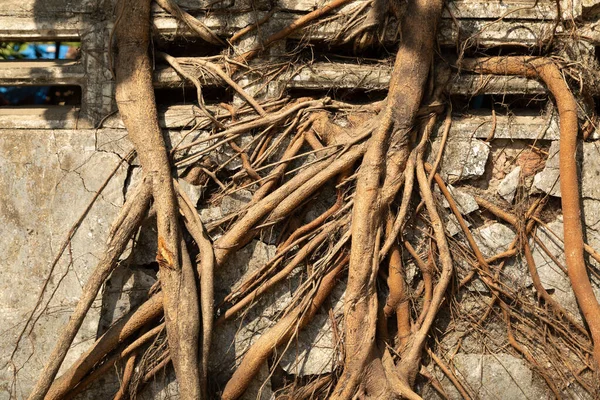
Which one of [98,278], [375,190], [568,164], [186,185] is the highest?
[568,164]

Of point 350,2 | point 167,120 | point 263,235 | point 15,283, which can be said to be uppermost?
point 350,2

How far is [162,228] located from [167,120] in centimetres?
58

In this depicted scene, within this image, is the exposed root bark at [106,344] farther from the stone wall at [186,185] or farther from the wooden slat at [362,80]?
the wooden slat at [362,80]

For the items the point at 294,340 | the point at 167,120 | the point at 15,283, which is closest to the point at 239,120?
the point at 167,120

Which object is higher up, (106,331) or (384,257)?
(384,257)

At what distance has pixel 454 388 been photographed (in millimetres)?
3275

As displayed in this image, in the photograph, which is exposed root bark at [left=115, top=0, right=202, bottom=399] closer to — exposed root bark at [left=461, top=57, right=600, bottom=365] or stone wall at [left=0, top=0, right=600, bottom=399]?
stone wall at [left=0, top=0, right=600, bottom=399]

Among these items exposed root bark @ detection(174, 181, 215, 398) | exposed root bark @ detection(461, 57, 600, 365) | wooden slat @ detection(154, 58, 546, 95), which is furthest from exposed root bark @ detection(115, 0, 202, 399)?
exposed root bark @ detection(461, 57, 600, 365)

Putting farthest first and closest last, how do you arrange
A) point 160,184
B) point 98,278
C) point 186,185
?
point 186,185 < point 160,184 < point 98,278

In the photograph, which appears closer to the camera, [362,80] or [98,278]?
[98,278]

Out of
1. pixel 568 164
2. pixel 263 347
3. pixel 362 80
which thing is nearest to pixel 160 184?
pixel 263 347

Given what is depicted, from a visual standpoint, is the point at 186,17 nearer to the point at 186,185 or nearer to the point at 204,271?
the point at 186,185

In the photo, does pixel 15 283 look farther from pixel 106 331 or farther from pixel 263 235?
pixel 263 235

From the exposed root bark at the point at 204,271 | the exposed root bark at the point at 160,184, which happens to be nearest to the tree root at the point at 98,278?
the exposed root bark at the point at 160,184
